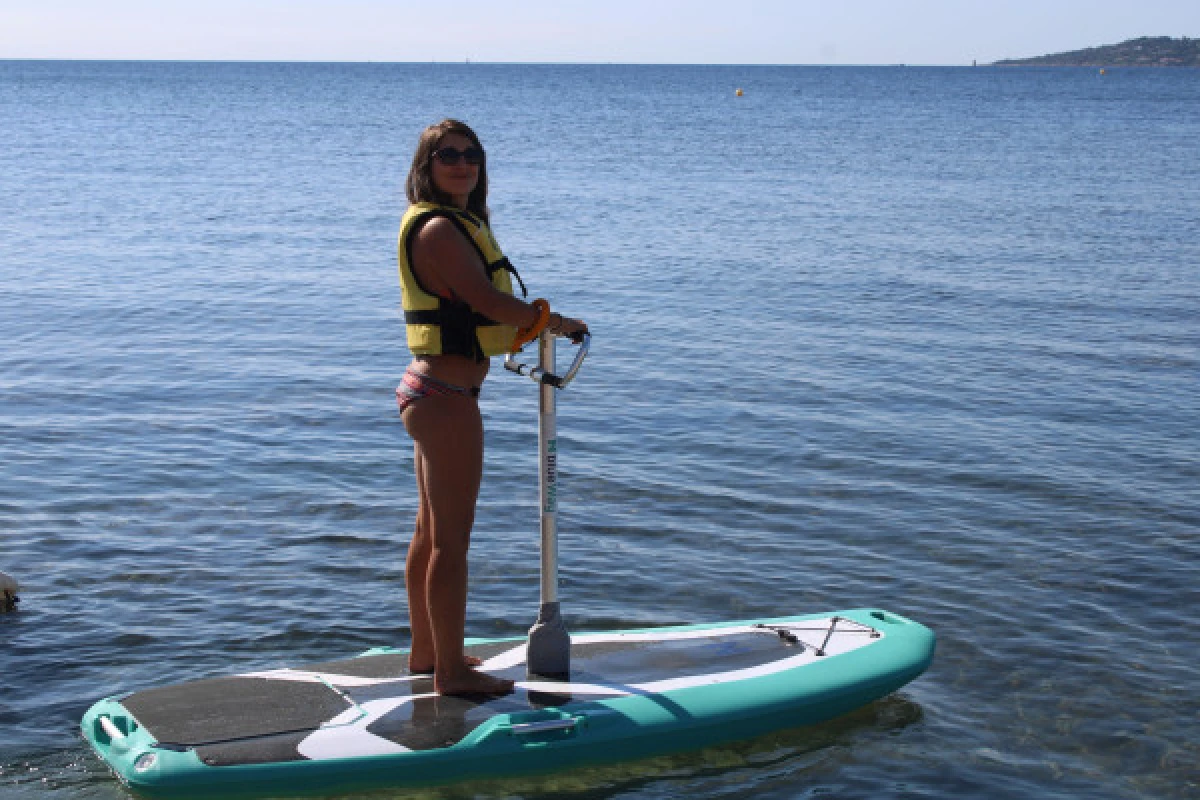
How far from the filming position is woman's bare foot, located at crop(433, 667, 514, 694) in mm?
5215

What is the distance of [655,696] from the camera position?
5.30m

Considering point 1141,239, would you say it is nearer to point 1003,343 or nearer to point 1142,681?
point 1003,343

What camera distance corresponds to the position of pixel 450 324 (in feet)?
15.7

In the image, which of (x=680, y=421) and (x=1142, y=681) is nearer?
(x=1142, y=681)

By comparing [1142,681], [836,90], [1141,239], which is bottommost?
[1142,681]

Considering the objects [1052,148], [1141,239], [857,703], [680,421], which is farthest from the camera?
[1052,148]

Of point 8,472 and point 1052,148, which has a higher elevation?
point 1052,148

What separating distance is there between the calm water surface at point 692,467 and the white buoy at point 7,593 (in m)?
0.09

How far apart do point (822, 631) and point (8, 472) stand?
588 cm

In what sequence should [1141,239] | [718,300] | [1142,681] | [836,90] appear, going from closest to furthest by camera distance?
[1142,681] < [718,300] < [1141,239] < [836,90]

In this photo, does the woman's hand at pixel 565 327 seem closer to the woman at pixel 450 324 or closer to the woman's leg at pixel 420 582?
the woman at pixel 450 324

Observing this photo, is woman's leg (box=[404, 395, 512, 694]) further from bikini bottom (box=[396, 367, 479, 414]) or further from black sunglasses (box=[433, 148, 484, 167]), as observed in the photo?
black sunglasses (box=[433, 148, 484, 167])

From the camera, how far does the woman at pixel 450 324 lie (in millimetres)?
4699

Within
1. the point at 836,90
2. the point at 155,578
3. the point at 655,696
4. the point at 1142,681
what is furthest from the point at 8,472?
the point at 836,90
